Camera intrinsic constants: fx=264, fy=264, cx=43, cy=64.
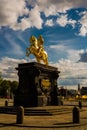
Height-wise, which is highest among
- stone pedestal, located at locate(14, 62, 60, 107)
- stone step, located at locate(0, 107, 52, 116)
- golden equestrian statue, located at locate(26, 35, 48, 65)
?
golden equestrian statue, located at locate(26, 35, 48, 65)

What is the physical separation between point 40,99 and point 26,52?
6.74m

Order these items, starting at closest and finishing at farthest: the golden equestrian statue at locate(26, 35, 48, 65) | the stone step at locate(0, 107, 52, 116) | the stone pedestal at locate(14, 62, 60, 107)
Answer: the stone step at locate(0, 107, 52, 116) → the stone pedestal at locate(14, 62, 60, 107) → the golden equestrian statue at locate(26, 35, 48, 65)

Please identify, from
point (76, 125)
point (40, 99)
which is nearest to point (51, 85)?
point (40, 99)

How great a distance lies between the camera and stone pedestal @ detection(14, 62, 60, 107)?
96.1ft

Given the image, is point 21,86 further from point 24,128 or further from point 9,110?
point 24,128

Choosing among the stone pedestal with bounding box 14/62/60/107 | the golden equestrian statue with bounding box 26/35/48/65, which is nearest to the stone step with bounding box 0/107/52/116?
the stone pedestal with bounding box 14/62/60/107

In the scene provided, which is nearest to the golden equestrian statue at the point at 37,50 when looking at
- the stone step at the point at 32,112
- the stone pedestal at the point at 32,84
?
the stone pedestal at the point at 32,84

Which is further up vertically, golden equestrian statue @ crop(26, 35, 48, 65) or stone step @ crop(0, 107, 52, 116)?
golden equestrian statue @ crop(26, 35, 48, 65)

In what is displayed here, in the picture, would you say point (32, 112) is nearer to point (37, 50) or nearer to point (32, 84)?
point (32, 84)

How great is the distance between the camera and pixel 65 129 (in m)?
16.3

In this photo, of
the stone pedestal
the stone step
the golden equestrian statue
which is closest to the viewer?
the stone step

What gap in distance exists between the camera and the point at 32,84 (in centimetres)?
2988

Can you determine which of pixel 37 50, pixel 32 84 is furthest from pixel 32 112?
pixel 37 50

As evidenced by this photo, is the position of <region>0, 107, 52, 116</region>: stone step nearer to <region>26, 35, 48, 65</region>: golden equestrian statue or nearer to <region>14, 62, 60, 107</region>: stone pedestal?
<region>14, 62, 60, 107</region>: stone pedestal
